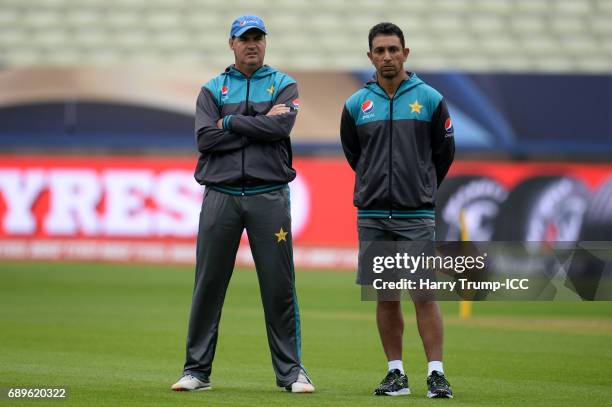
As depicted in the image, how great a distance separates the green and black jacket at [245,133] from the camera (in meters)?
7.80

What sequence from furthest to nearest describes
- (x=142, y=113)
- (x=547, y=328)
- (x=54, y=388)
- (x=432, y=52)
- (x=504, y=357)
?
(x=432, y=52) < (x=142, y=113) < (x=547, y=328) < (x=504, y=357) < (x=54, y=388)

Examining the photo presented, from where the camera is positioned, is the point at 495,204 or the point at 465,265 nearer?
the point at 465,265

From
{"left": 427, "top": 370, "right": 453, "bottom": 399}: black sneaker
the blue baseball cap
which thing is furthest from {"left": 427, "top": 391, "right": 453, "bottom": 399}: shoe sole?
the blue baseball cap

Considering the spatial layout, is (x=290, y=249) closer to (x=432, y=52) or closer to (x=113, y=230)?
(x=113, y=230)

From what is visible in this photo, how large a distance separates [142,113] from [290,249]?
52.0ft

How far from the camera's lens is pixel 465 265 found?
7.84 meters

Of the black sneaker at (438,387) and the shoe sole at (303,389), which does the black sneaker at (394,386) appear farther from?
the shoe sole at (303,389)

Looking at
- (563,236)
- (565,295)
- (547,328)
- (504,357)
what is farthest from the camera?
(563,236)

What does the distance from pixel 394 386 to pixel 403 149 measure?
1489 mm

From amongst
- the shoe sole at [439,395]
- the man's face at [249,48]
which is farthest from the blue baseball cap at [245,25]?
Answer: the shoe sole at [439,395]

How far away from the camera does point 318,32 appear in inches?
1048

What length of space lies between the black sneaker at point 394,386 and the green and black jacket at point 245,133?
1418mm

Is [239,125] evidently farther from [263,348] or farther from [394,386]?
[263,348]

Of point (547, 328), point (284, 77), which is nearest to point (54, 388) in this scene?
point (284, 77)
